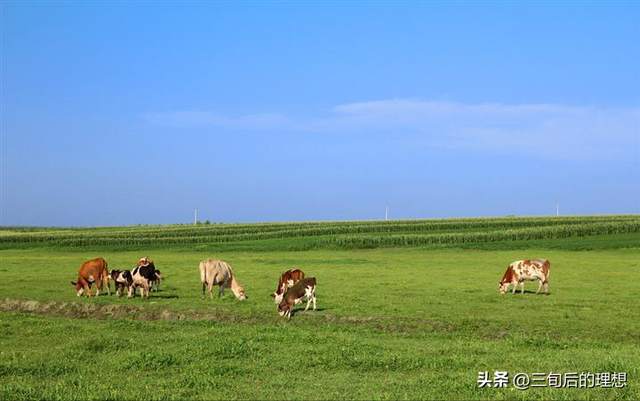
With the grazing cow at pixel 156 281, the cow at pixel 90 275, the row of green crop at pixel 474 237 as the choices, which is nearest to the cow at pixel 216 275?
the grazing cow at pixel 156 281

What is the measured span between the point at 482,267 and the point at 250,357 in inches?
1270

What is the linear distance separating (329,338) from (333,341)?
51 centimetres

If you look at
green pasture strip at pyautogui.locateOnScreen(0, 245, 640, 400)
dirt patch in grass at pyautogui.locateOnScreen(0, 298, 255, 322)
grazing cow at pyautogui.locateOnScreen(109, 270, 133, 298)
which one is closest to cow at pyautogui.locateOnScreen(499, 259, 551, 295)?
green pasture strip at pyautogui.locateOnScreen(0, 245, 640, 400)

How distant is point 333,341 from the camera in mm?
18438

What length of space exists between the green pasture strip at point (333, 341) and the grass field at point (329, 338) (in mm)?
53

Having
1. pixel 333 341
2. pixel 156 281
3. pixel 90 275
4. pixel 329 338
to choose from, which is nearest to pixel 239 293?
pixel 156 281

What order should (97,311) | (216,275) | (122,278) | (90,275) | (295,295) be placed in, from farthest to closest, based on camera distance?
(90,275) → (122,278) → (216,275) → (97,311) → (295,295)

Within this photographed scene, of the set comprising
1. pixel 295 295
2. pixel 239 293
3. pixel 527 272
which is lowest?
pixel 239 293

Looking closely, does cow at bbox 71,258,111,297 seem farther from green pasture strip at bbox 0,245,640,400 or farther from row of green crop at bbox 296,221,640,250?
row of green crop at bbox 296,221,640,250

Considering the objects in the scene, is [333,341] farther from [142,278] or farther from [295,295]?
[142,278]

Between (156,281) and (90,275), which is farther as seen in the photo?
(90,275)

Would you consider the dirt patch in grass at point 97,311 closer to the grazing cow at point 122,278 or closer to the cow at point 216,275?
the grazing cow at point 122,278

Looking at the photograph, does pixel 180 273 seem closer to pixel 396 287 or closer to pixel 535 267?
pixel 396 287

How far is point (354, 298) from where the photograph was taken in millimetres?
28969
